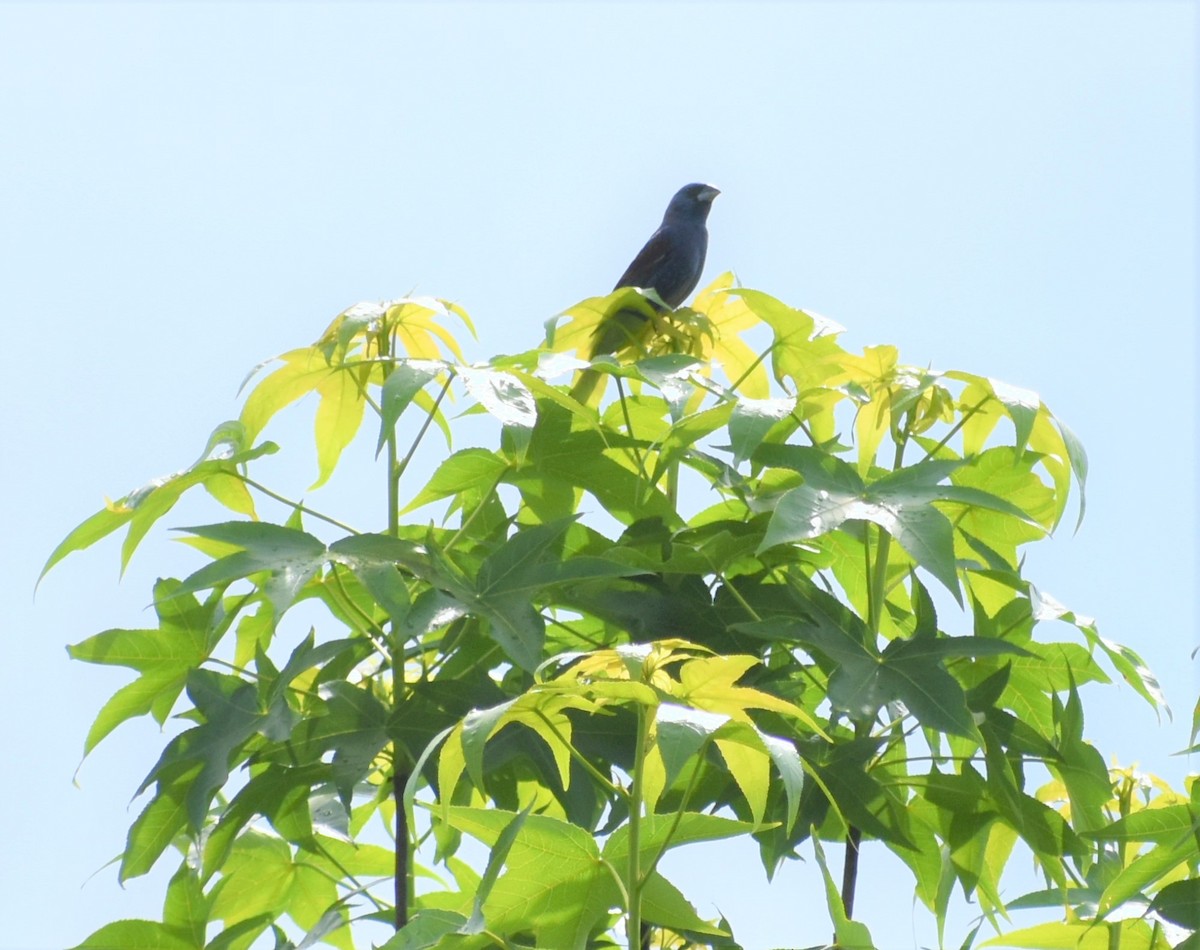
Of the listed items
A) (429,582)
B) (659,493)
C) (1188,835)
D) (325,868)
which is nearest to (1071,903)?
(1188,835)

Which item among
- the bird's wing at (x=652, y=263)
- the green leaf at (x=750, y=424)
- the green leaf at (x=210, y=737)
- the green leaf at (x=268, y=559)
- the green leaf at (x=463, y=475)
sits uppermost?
the bird's wing at (x=652, y=263)

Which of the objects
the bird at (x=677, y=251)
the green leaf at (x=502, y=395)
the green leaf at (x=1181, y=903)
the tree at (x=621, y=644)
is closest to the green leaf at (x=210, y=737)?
the tree at (x=621, y=644)

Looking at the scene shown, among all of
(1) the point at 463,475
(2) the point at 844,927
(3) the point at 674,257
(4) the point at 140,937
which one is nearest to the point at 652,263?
Result: (3) the point at 674,257

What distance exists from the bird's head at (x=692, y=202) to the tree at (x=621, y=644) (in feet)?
3.16

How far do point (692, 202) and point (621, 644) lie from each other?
1.49 meters

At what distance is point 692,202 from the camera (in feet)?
9.14

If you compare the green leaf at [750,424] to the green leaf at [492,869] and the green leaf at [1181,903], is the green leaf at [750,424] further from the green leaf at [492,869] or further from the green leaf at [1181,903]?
the green leaf at [1181,903]

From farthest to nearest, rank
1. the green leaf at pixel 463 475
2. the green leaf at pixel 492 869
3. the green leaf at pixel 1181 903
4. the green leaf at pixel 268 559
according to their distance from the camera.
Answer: the green leaf at pixel 463 475 < the green leaf at pixel 1181 903 < the green leaf at pixel 268 559 < the green leaf at pixel 492 869

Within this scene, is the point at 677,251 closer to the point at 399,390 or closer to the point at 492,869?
the point at 399,390

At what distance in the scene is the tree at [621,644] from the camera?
1334 millimetres

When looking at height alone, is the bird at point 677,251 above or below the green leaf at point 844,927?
above

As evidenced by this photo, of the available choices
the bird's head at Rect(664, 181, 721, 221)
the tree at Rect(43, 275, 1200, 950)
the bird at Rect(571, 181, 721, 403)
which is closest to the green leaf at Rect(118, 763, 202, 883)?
the tree at Rect(43, 275, 1200, 950)

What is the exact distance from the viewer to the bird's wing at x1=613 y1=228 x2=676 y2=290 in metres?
2.63

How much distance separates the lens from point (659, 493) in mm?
1618
